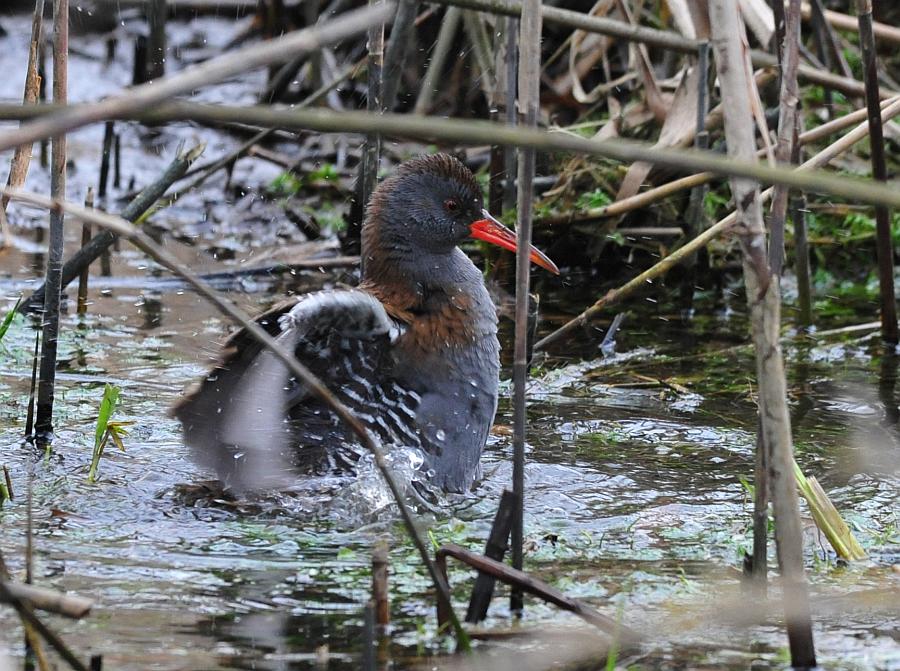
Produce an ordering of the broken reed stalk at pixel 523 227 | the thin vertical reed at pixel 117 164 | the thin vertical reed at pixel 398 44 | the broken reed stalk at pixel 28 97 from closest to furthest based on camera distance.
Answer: the broken reed stalk at pixel 523 227 < the broken reed stalk at pixel 28 97 < the thin vertical reed at pixel 398 44 < the thin vertical reed at pixel 117 164

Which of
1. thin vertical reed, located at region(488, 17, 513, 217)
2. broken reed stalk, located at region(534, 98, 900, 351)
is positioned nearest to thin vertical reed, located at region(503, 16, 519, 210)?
thin vertical reed, located at region(488, 17, 513, 217)

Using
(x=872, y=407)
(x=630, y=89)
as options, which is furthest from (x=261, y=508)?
(x=630, y=89)

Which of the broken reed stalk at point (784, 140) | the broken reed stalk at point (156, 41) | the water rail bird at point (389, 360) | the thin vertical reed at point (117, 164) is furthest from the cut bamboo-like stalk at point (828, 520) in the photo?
the thin vertical reed at point (117, 164)

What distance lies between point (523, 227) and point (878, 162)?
2.64m

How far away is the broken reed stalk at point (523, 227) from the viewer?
2.75 meters

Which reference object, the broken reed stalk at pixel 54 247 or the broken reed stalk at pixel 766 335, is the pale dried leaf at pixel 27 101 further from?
the broken reed stalk at pixel 766 335

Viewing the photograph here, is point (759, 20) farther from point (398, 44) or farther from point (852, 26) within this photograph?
point (398, 44)

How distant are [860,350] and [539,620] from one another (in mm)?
3188

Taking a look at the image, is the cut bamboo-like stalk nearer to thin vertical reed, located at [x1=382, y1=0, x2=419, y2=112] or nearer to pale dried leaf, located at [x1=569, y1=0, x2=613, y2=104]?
thin vertical reed, located at [x1=382, y1=0, x2=419, y2=112]

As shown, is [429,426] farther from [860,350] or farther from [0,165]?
[0,165]

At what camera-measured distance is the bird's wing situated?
3621 mm

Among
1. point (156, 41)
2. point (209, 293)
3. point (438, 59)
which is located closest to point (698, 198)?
point (438, 59)

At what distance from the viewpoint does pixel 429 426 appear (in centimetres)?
418

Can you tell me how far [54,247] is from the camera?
396 cm
